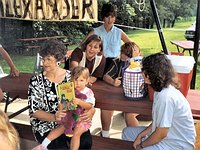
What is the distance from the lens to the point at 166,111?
6.48 ft

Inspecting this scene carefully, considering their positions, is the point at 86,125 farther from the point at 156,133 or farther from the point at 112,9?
the point at 112,9

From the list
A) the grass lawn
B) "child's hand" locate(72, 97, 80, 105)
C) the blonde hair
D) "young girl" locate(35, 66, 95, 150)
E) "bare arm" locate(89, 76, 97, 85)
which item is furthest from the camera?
the grass lawn

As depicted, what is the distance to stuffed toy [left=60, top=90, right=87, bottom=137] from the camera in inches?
87.9

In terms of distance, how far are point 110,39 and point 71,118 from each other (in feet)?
5.86

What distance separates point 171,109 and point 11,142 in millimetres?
1181

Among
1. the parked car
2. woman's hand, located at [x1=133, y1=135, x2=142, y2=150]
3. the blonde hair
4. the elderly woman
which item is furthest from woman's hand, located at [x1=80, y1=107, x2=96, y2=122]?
the parked car

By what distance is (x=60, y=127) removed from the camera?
2.27 m

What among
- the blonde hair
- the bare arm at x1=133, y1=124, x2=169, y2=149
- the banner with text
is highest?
the banner with text

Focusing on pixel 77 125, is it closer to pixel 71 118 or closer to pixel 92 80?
pixel 71 118

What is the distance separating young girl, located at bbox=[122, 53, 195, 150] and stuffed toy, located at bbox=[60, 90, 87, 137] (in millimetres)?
468

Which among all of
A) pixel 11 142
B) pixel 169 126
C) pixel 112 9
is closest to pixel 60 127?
pixel 169 126

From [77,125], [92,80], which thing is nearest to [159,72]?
[77,125]

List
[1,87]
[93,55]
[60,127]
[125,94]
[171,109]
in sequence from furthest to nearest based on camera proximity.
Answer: [93,55]
[1,87]
[125,94]
[60,127]
[171,109]

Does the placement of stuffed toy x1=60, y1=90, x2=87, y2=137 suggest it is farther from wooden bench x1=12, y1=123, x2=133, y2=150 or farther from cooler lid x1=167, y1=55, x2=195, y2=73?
cooler lid x1=167, y1=55, x2=195, y2=73
